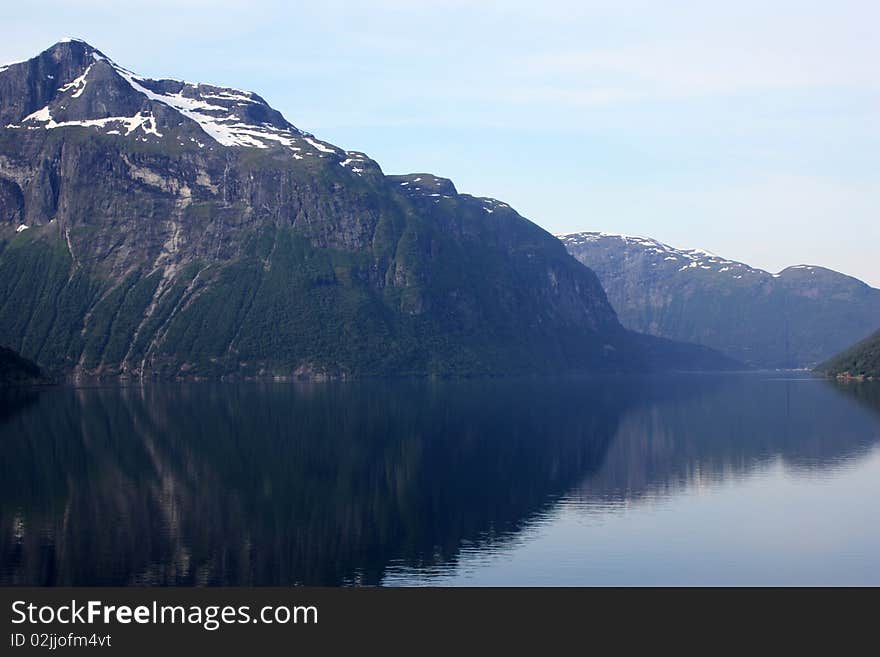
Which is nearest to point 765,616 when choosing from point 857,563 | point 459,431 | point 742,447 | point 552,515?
point 857,563

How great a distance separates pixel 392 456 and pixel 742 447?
44021 millimetres

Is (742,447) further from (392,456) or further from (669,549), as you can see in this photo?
(669,549)

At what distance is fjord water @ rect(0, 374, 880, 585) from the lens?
66.6 metres

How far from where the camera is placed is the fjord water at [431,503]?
218 feet

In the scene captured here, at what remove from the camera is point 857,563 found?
68.4 metres

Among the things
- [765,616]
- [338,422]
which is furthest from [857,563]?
[338,422]

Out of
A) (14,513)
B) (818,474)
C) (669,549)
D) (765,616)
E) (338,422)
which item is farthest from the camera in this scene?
(338,422)

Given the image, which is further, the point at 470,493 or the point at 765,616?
the point at 470,493

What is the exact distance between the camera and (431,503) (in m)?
92.1

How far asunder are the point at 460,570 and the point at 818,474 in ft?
189

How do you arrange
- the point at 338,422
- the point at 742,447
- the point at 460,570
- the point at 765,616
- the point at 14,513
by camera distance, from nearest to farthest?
the point at 765,616 < the point at 460,570 < the point at 14,513 < the point at 742,447 < the point at 338,422

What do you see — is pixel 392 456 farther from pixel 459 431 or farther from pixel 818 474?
pixel 818 474

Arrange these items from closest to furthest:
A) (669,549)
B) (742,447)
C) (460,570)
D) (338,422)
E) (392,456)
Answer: (460,570) < (669,549) < (392,456) < (742,447) < (338,422)

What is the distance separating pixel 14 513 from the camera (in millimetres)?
82375
